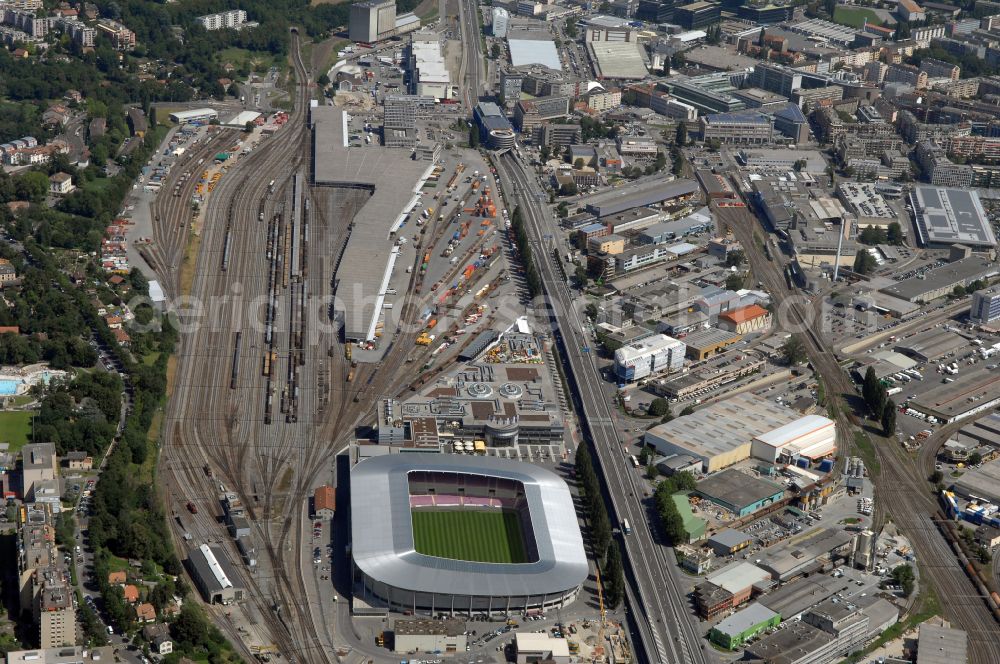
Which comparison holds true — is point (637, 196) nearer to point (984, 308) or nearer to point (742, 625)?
point (984, 308)

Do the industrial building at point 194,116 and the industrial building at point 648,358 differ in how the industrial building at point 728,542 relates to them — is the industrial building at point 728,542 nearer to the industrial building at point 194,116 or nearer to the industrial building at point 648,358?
the industrial building at point 648,358

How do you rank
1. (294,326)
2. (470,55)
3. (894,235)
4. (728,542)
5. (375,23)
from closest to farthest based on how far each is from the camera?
1. (728,542)
2. (294,326)
3. (894,235)
4. (470,55)
5. (375,23)

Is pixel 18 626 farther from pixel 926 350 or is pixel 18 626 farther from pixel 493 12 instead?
pixel 493 12

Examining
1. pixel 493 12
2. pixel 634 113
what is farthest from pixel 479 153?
pixel 493 12

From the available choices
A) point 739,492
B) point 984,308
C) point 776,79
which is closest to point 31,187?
point 739,492

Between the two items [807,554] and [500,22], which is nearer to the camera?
[807,554]

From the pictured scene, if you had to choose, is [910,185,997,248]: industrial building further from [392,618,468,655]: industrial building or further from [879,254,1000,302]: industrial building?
[392,618,468,655]: industrial building

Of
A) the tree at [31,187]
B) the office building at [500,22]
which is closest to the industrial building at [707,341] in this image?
the tree at [31,187]
